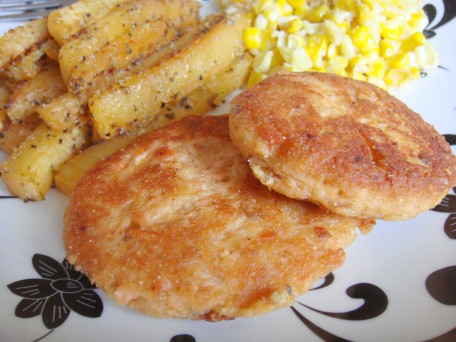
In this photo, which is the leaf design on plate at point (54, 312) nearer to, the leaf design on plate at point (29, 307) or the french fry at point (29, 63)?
the leaf design on plate at point (29, 307)

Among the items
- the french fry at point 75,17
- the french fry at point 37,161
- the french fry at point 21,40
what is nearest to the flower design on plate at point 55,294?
the french fry at point 37,161

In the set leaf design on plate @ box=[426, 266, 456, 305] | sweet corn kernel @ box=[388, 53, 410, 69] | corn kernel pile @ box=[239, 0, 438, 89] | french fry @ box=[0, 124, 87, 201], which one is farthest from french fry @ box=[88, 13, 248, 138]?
leaf design on plate @ box=[426, 266, 456, 305]

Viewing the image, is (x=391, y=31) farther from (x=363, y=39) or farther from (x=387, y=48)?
(x=363, y=39)

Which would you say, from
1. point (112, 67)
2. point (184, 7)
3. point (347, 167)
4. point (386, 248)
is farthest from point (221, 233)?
point (184, 7)

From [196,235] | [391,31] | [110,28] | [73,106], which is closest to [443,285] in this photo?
[196,235]

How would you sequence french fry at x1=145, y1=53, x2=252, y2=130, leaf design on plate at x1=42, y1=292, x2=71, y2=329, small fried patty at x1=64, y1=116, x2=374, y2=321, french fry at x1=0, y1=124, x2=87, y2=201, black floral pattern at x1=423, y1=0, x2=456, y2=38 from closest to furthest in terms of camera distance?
small fried patty at x1=64, y1=116, x2=374, y2=321 < leaf design on plate at x1=42, y1=292, x2=71, y2=329 < french fry at x1=0, y1=124, x2=87, y2=201 < french fry at x1=145, y1=53, x2=252, y2=130 < black floral pattern at x1=423, y1=0, x2=456, y2=38

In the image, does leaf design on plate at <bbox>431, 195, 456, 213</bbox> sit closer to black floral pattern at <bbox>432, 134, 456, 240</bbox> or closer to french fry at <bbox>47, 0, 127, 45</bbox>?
black floral pattern at <bbox>432, 134, 456, 240</bbox>
